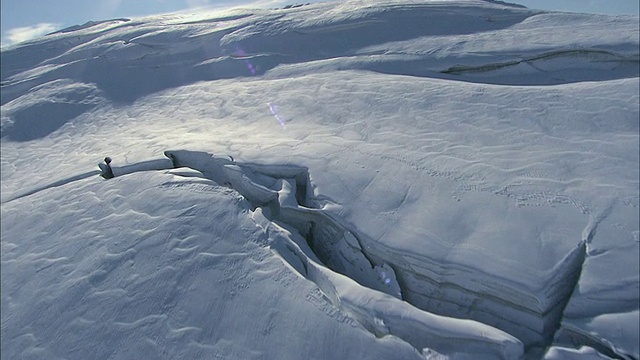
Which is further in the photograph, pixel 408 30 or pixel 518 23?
pixel 408 30

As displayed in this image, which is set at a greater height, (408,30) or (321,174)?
(408,30)

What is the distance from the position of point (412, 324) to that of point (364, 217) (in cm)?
77

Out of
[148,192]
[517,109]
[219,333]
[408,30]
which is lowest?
[219,333]

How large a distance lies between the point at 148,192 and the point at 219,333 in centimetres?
164

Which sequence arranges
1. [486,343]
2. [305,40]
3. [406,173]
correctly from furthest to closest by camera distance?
[305,40]
[406,173]
[486,343]

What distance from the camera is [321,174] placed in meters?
2.88

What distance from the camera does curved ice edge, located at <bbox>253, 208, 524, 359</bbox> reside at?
5.71 feet

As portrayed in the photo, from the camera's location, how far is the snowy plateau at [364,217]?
1.87m

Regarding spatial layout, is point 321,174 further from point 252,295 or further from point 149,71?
point 149,71

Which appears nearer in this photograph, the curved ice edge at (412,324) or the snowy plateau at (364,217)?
the curved ice edge at (412,324)

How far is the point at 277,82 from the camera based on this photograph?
17.4ft

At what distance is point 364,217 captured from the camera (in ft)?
8.02

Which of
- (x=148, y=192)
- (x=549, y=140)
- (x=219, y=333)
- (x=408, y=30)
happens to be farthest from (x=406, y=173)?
(x=408, y=30)

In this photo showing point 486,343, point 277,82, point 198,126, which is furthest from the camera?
point 277,82
